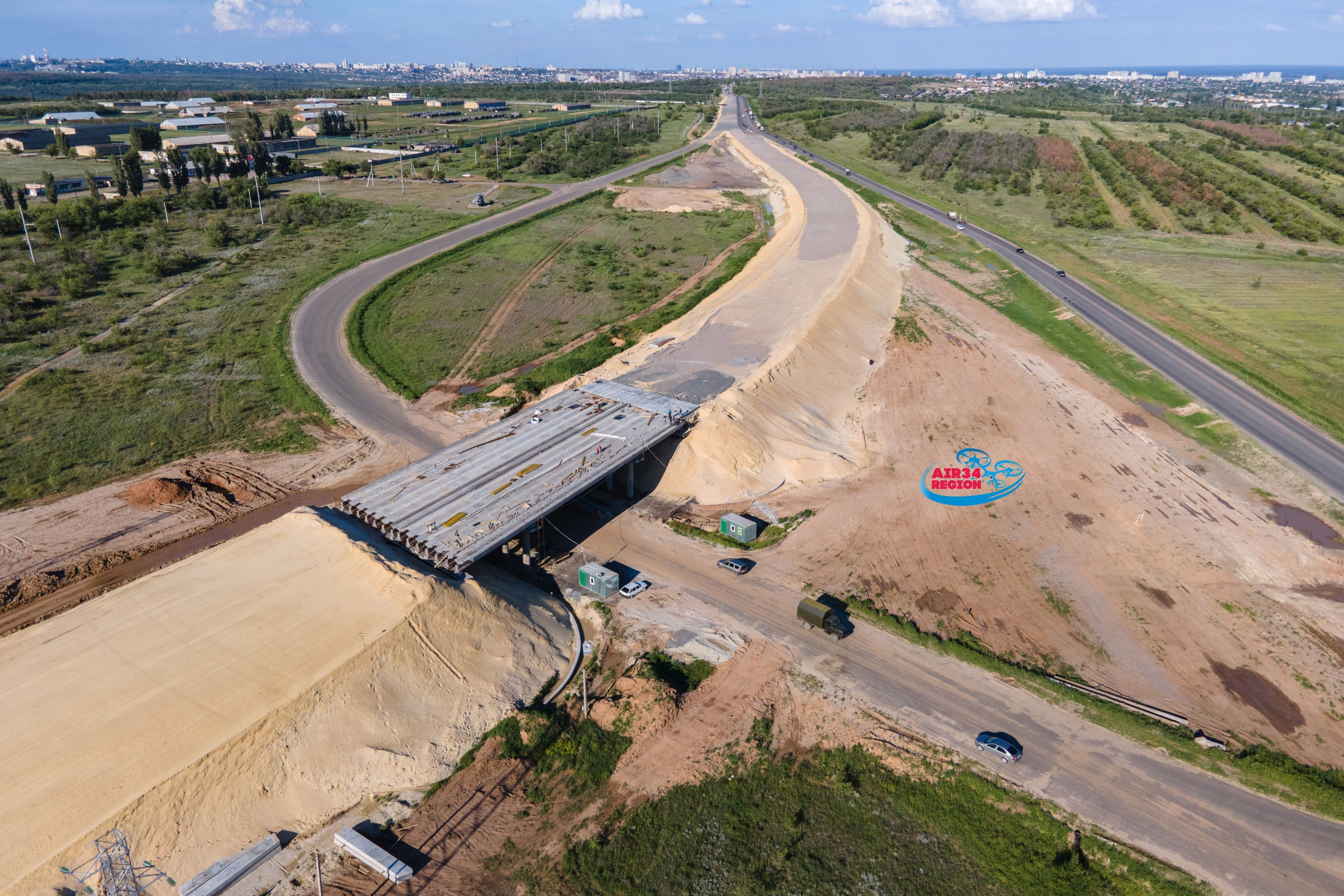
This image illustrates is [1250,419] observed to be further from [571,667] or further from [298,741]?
[298,741]

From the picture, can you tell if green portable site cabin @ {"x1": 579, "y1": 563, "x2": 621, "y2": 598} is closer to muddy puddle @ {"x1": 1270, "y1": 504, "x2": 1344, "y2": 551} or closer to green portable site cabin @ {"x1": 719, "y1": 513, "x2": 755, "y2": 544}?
green portable site cabin @ {"x1": 719, "y1": 513, "x2": 755, "y2": 544}

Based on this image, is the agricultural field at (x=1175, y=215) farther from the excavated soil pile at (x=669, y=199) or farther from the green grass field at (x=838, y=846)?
the green grass field at (x=838, y=846)

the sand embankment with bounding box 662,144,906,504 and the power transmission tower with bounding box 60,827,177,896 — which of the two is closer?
the power transmission tower with bounding box 60,827,177,896

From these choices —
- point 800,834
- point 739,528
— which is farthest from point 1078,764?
point 739,528

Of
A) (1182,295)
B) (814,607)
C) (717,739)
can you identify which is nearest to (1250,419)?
(1182,295)

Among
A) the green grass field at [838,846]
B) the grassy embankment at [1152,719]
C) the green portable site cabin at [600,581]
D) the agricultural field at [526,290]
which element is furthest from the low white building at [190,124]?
the green grass field at [838,846]

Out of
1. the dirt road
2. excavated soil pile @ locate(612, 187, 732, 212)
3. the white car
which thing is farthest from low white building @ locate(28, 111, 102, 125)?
the dirt road
